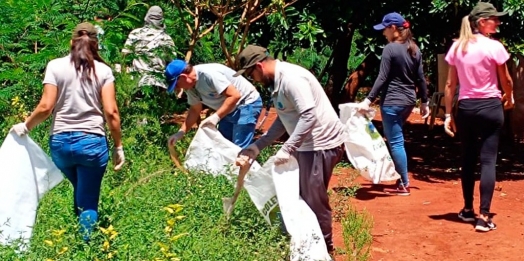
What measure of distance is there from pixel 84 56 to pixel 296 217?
157 cm

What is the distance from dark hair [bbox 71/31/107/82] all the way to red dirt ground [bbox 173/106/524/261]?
1993 millimetres

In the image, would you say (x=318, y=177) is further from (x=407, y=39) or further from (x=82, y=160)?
(x=407, y=39)

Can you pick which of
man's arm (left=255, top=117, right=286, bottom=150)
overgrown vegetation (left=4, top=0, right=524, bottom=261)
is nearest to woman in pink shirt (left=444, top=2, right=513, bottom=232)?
overgrown vegetation (left=4, top=0, right=524, bottom=261)

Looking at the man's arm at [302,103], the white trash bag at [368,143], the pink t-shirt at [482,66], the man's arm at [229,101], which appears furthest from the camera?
the white trash bag at [368,143]

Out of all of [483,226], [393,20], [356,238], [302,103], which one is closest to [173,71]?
[302,103]

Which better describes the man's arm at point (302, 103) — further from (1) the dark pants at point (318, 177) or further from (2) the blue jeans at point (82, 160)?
(2) the blue jeans at point (82, 160)

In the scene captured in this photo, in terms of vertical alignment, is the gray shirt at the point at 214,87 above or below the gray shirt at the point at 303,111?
below

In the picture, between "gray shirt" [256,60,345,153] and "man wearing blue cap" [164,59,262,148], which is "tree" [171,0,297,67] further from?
"gray shirt" [256,60,345,153]

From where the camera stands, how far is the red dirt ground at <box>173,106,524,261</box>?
5.97 m

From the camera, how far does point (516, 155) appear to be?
9.94m

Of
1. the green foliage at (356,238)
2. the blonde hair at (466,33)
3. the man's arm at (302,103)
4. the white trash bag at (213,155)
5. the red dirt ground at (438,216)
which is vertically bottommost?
the red dirt ground at (438,216)

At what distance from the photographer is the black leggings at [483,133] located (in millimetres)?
6141

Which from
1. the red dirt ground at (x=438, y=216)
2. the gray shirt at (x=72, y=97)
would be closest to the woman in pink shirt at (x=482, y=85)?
the red dirt ground at (x=438, y=216)

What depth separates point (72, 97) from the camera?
5156mm
